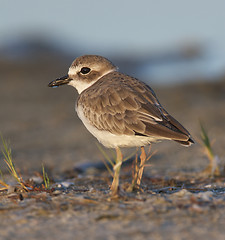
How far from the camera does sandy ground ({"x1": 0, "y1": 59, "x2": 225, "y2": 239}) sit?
277 cm

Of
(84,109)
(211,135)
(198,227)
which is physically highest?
(84,109)

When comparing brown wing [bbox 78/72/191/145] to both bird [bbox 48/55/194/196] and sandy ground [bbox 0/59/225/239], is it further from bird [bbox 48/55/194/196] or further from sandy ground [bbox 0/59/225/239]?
sandy ground [bbox 0/59/225/239]

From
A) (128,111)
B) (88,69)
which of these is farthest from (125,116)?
(88,69)

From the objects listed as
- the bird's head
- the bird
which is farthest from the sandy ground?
the bird's head

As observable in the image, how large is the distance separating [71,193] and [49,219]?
2.48 ft

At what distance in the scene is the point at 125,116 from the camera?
405 cm

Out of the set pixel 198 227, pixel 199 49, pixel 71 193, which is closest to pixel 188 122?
pixel 71 193

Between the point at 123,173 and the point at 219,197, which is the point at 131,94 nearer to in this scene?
the point at 219,197

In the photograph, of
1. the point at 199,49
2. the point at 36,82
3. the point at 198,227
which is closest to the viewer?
the point at 198,227

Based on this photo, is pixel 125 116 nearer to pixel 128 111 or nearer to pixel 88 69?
pixel 128 111

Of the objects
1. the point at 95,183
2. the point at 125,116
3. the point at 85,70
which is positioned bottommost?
the point at 95,183

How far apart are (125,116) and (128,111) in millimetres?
64

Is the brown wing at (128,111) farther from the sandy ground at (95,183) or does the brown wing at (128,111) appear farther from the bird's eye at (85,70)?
the sandy ground at (95,183)

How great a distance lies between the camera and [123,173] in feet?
19.2
